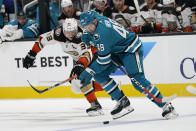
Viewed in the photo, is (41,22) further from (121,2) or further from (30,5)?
(121,2)

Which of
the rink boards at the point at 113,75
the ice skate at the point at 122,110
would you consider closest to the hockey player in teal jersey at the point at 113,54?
the ice skate at the point at 122,110

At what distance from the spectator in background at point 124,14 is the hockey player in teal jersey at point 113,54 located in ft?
6.41

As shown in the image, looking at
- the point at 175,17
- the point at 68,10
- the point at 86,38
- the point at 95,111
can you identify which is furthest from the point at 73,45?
the point at 175,17

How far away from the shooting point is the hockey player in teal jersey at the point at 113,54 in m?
4.72

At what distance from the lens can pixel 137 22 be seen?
23.1ft

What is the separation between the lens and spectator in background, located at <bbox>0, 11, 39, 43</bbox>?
7.43m

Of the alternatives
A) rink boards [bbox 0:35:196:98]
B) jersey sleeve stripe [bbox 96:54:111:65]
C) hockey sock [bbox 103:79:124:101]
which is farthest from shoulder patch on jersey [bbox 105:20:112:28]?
rink boards [bbox 0:35:196:98]

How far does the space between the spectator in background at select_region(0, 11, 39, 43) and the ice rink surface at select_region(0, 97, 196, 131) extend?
101 cm

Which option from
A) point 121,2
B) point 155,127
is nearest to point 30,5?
point 121,2

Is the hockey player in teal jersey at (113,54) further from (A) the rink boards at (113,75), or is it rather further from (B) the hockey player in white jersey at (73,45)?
(A) the rink boards at (113,75)

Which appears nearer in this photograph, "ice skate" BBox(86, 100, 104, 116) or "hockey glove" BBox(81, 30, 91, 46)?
"hockey glove" BBox(81, 30, 91, 46)

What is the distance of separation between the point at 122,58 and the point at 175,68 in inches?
78.4

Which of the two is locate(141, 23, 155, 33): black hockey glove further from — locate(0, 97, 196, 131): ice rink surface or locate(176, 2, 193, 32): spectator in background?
locate(0, 97, 196, 131): ice rink surface

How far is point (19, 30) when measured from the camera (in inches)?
293
